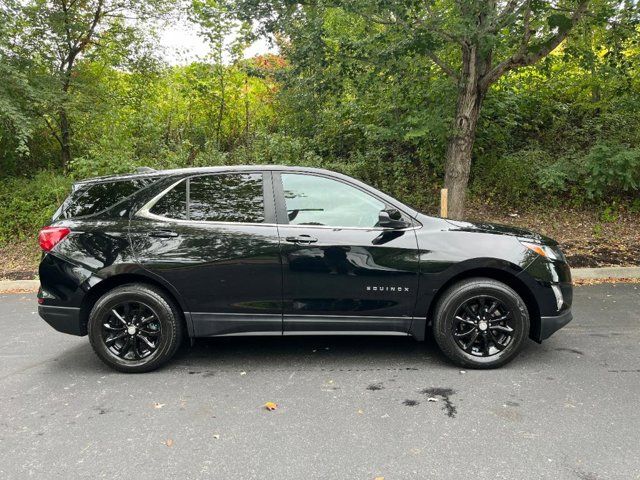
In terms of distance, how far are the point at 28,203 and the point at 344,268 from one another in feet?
32.1

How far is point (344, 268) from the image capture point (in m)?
3.85

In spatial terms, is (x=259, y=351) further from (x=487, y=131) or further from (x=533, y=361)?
(x=487, y=131)

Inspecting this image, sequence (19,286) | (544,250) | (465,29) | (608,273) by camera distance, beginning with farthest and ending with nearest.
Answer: (19,286) < (608,273) < (465,29) < (544,250)

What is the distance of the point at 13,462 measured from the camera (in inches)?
109

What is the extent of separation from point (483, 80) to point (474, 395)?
19.9 ft

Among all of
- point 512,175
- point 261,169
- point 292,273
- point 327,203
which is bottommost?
point 292,273

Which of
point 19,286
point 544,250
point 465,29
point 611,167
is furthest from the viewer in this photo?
point 611,167

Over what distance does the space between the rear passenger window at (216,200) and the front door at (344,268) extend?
0.79 feet

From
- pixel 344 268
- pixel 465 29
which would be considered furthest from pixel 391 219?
pixel 465 29

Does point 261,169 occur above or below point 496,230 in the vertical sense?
above

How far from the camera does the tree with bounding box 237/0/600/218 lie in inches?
252

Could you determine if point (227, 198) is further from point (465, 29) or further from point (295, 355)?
point (465, 29)

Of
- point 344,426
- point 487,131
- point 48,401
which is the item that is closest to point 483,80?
point 487,131

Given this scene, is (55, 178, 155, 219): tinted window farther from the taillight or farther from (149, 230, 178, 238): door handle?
(149, 230, 178, 238): door handle
